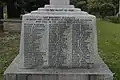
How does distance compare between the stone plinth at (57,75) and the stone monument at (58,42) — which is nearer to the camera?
the stone plinth at (57,75)

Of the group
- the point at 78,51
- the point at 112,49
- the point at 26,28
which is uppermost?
the point at 26,28

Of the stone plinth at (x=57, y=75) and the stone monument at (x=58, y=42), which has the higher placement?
the stone monument at (x=58, y=42)

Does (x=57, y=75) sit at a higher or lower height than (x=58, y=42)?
lower

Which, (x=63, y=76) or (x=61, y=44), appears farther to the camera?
(x=61, y=44)

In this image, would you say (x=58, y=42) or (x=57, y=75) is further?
(x=58, y=42)

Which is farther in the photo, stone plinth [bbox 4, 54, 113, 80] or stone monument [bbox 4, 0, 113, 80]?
stone monument [bbox 4, 0, 113, 80]

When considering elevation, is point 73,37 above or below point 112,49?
above

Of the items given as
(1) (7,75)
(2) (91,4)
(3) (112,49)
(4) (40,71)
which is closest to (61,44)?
(4) (40,71)

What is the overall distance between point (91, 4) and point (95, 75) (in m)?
27.3

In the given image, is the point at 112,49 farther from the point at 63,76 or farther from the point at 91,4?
the point at 91,4

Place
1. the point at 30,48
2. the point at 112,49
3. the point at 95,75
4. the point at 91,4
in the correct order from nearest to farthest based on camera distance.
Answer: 1. the point at 95,75
2. the point at 30,48
3. the point at 112,49
4. the point at 91,4

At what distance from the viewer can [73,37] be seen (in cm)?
413

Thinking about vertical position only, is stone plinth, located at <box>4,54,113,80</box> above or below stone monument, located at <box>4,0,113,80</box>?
below

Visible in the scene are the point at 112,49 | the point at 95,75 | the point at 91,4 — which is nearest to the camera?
the point at 95,75
